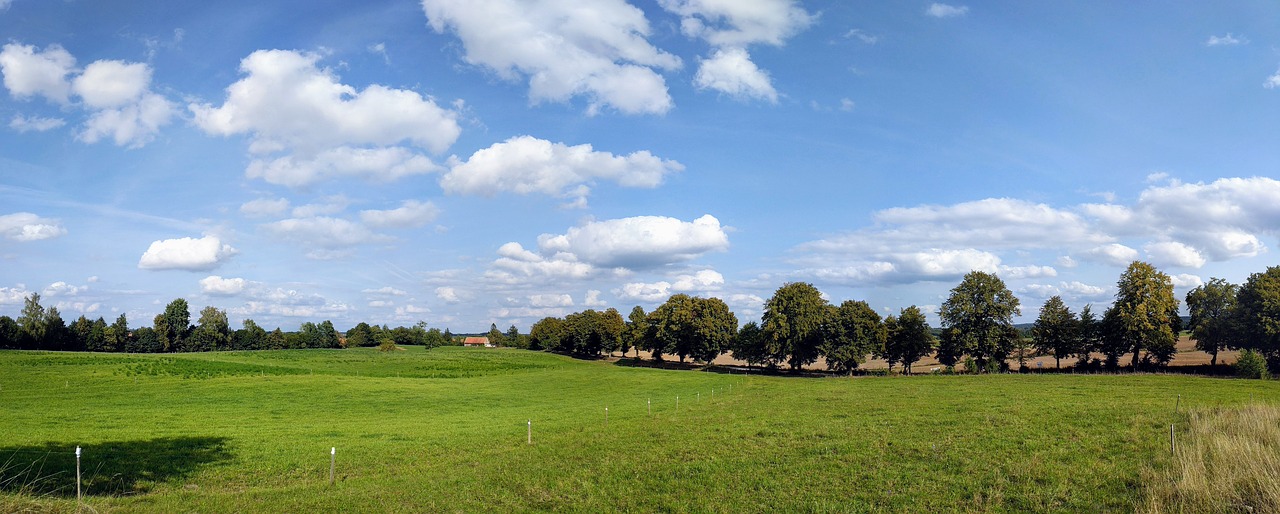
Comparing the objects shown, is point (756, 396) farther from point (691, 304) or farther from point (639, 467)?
point (691, 304)

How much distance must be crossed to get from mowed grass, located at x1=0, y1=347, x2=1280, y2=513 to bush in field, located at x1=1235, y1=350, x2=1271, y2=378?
2127 cm

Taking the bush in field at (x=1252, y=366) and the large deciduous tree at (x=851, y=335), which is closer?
the bush in field at (x=1252, y=366)

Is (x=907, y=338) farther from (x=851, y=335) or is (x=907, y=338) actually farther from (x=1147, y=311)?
(x=1147, y=311)

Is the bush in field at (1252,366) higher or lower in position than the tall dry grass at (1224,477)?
lower

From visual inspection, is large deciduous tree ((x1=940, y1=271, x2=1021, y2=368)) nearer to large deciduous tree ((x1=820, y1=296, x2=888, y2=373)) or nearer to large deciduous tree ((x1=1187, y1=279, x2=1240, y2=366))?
large deciduous tree ((x1=820, y1=296, x2=888, y2=373))

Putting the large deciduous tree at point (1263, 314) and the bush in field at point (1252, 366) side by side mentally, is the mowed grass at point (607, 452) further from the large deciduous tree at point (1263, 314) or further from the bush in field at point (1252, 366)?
the large deciduous tree at point (1263, 314)

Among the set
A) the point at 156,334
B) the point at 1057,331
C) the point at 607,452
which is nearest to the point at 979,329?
the point at 1057,331

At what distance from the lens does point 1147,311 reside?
71938 mm

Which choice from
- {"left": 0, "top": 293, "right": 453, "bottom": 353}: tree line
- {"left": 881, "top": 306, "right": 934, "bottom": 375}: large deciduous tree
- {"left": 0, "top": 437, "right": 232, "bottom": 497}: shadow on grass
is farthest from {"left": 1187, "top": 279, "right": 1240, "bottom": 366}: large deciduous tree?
{"left": 0, "top": 293, "right": 453, "bottom": 353}: tree line

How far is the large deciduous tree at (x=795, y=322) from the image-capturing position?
85.1 m

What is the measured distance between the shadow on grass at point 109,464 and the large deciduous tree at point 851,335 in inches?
2872

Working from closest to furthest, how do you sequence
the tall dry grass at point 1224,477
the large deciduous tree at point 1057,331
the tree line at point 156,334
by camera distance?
the tall dry grass at point 1224,477 < the large deciduous tree at point 1057,331 < the tree line at point 156,334

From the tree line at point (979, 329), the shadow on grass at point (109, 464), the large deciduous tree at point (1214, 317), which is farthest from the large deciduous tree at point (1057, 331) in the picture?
the shadow on grass at point (109, 464)

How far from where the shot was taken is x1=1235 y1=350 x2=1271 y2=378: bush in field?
5966cm
